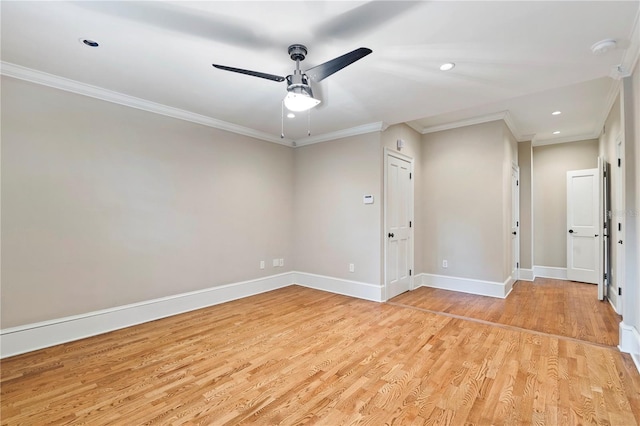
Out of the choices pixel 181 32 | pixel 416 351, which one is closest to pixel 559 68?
pixel 416 351

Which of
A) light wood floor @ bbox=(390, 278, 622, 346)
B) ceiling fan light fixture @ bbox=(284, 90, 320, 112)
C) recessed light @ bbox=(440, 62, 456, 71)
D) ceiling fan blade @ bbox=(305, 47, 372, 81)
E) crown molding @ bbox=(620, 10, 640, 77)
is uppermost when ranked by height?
recessed light @ bbox=(440, 62, 456, 71)

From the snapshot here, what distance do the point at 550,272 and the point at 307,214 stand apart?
5259 millimetres

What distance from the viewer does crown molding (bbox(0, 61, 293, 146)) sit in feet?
9.05

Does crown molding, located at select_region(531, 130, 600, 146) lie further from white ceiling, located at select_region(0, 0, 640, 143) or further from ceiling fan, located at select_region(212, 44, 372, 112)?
ceiling fan, located at select_region(212, 44, 372, 112)

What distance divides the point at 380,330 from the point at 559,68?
3.17 metres

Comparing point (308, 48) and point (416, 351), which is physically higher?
point (308, 48)

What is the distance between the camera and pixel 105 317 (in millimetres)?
3234

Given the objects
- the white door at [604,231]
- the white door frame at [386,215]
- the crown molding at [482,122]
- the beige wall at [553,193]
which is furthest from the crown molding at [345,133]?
the beige wall at [553,193]

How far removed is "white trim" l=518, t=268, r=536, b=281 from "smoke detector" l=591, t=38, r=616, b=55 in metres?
4.61

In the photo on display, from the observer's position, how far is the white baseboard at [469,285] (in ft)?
14.9

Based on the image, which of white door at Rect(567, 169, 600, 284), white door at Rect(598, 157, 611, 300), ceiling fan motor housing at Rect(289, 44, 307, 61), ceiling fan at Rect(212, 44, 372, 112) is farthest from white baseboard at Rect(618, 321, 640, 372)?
ceiling fan motor housing at Rect(289, 44, 307, 61)

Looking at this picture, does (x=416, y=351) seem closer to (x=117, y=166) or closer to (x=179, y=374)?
(x=179, y=374)

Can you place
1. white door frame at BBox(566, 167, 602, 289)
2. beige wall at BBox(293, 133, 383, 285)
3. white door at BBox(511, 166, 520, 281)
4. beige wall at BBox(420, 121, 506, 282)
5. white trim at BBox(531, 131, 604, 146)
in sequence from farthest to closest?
white trim at BBox(531, 131, 604, 146), white door frame at BBox(566, 167, 602, 289), white door at BBox(511, 166, 520, 281), beige wall at BBox(420, 121, 506, 282), beige wall at BBox(293, 133, 383, 285)

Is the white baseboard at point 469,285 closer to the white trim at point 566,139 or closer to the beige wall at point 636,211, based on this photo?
the beige wall at point 636,211
